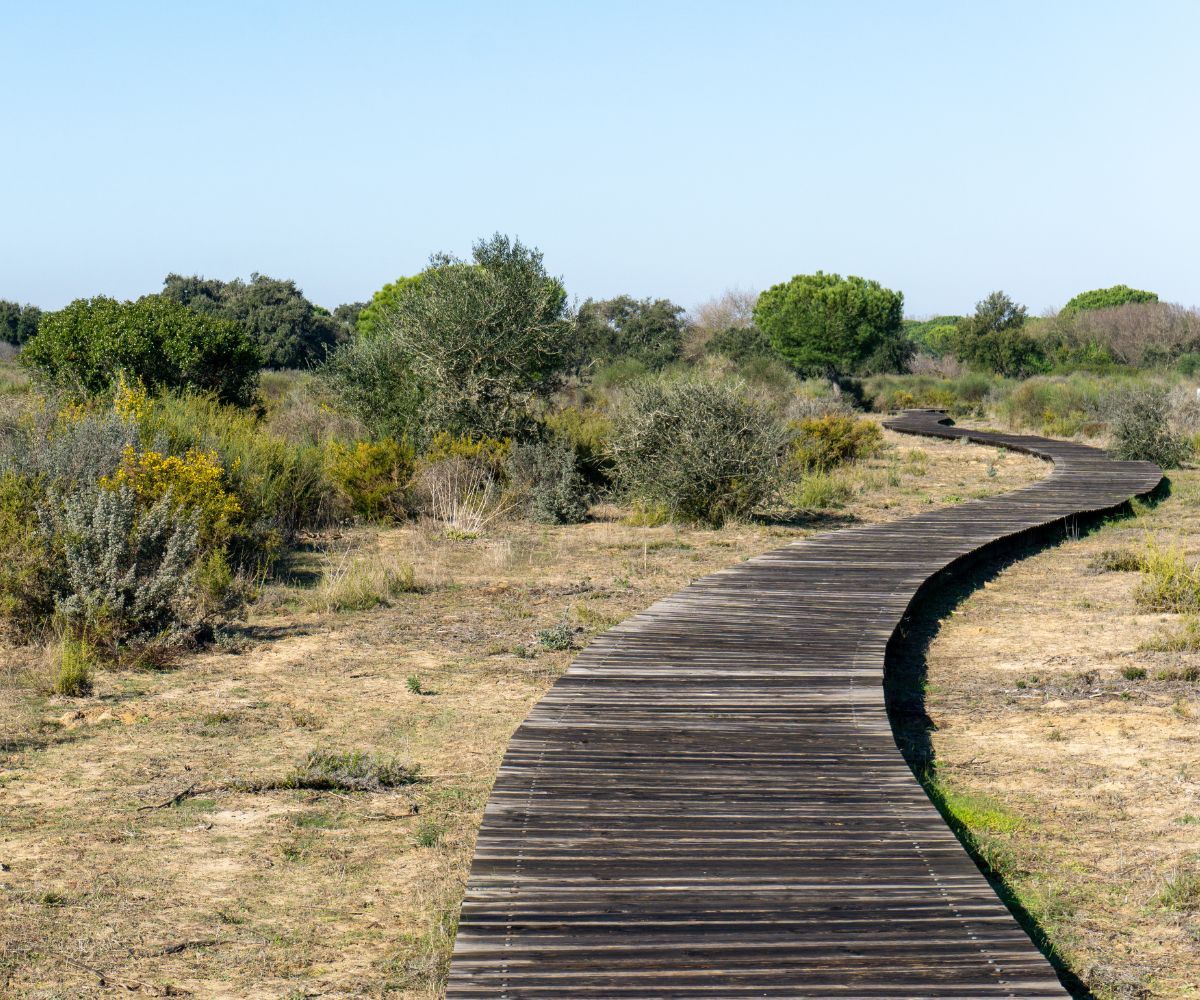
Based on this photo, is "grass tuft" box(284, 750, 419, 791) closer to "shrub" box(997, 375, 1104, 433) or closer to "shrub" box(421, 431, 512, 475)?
"shrub" box(421, 431, 512, 475)

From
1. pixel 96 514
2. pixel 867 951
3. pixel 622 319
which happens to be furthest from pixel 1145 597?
pixel 622 319

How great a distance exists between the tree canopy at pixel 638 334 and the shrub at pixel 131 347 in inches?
794

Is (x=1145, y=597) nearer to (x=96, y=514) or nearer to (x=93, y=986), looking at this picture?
(x=96, y=514)

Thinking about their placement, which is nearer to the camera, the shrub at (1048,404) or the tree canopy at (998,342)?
the shrub at (1048,404)

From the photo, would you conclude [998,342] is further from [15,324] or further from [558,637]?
[558,637]

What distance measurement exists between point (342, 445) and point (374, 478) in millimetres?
1046

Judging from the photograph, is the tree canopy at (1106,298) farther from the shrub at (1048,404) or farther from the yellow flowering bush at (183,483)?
the yellow flowering bush at (183,483)

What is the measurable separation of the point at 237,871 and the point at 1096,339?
237ft

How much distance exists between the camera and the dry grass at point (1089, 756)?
482cm

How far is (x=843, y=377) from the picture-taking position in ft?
194

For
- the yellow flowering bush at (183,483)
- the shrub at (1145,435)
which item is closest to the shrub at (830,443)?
the shrub at (1145,435)

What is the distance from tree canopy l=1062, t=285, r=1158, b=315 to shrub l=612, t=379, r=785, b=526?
9076cm

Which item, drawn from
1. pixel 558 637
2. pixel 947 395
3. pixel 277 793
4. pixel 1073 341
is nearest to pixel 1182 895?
pixel 277 793

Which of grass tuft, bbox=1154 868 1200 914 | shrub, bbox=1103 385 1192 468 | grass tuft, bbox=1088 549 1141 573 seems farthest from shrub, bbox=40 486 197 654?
shrub, bbox=1103 385 1192 468
